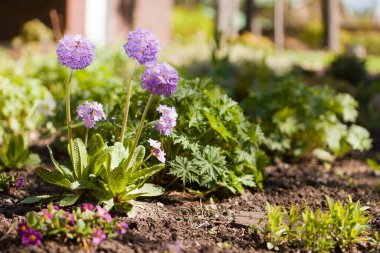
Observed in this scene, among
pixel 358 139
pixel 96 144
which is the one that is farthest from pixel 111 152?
pixel 358 139

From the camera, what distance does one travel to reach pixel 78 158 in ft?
9.90

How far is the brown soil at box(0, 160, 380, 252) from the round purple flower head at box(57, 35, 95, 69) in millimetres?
839

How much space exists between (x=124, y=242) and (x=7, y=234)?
56 cm

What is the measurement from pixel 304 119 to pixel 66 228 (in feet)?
9.31

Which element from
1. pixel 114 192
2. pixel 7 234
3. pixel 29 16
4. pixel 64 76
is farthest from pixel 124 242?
pixel 29 16

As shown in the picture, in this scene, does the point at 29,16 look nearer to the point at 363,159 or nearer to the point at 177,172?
the point at 363,159

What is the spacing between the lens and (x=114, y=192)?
2939 millimetres

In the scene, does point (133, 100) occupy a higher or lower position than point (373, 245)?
higher

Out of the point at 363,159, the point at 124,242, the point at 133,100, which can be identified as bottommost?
the point at 363,159

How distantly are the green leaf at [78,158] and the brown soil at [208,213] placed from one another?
1.20ft

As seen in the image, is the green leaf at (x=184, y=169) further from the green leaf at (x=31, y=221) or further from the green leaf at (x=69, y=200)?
Result: the green leaf at (x=31, y=221)

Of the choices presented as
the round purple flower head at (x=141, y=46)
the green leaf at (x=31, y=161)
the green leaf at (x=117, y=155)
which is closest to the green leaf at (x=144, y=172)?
the green leaf at (x=117, y=155)

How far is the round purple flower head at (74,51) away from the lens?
2.67m

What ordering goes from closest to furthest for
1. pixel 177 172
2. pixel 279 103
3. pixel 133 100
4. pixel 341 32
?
pixel 177 172, pixel 133 100, pixel 279 103, pixel 341 32
